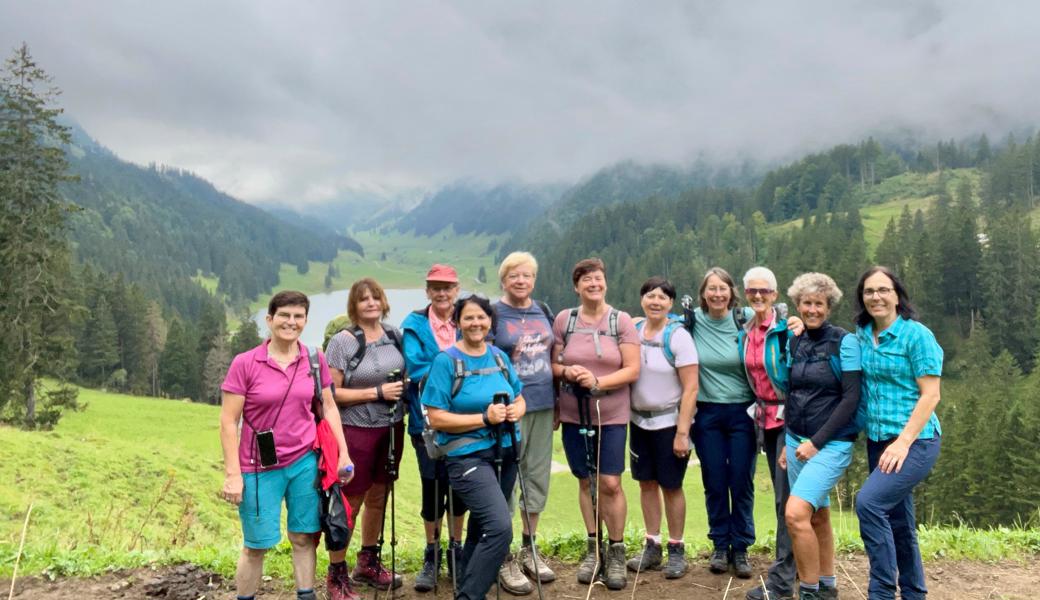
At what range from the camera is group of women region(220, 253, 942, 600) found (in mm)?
5070

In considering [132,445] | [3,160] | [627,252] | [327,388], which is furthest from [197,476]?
[627,252]

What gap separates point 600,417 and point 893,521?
8.47 feet

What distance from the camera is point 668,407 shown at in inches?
243

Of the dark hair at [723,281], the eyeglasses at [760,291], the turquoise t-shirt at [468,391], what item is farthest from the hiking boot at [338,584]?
the eyeglasses at [760,291]

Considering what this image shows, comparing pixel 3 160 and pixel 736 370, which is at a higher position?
pixel 3 160

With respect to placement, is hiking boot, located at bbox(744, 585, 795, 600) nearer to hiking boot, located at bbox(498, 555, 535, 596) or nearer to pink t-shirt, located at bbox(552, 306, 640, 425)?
pink t-shirt, located at bbox(552, 306, 640, 425)

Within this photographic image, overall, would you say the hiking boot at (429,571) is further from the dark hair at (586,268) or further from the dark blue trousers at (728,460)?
the dark hair at (586,268)

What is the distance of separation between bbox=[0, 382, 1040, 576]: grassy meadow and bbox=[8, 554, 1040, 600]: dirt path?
0.22m

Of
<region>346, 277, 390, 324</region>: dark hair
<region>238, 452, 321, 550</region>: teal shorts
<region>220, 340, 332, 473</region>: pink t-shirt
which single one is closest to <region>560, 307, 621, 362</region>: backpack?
<region>346, 277, 390, 324</region>: dark hair

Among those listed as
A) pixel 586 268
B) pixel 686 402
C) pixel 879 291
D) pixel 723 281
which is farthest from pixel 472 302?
A: pixel 879 291

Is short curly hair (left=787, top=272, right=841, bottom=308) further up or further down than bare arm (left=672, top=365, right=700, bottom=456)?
further up

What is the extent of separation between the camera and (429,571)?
246 inches

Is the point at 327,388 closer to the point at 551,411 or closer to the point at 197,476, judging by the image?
the point at 551,411

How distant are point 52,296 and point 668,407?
37.5m
